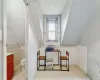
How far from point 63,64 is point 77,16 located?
3.00 metres

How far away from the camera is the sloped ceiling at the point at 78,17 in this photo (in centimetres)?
319

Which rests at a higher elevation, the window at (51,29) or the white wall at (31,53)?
the window at (51,29)

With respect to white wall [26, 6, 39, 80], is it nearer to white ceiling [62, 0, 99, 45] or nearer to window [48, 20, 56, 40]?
white ceiling [62, 0, 99, 45]

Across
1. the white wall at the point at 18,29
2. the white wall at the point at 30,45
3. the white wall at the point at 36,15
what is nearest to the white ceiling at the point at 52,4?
the white wall at the point at 36,15

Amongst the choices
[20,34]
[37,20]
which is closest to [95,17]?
[37,20]

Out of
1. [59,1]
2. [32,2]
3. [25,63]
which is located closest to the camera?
[25,63]

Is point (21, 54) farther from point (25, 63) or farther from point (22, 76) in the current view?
point (22, 76)

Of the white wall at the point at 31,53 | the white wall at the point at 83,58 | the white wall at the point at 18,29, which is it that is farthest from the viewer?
the white wall at the point at 83,58

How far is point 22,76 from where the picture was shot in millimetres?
2924

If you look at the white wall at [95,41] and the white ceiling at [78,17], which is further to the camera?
the white wall at [95,41]

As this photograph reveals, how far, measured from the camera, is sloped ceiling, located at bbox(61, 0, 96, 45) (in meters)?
3.19

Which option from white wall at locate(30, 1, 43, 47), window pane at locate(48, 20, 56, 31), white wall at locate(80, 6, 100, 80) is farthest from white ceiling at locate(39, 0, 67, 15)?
window pane at locate(48, 20, 56, 31)

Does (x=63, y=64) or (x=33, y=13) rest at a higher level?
(x=33, y=13)

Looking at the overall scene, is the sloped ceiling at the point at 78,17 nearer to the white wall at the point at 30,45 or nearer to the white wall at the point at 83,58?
the white wall at the point at 83,58
